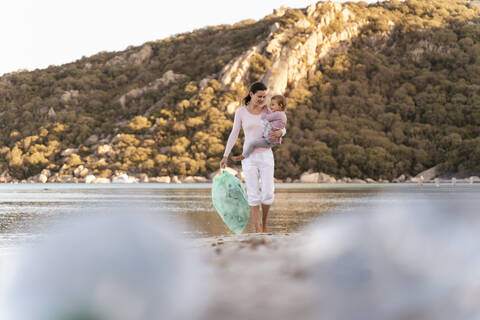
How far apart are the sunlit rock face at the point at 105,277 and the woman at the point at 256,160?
438 cm

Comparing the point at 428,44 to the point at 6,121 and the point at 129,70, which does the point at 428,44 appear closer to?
the point at 129,70

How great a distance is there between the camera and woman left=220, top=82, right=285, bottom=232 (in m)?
8.03

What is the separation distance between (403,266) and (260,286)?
1029 mm

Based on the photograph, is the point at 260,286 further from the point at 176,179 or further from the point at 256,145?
the point at 176,179

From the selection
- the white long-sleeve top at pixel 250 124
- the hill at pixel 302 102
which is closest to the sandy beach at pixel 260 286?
the white long-sleeve top at pixel 250 124

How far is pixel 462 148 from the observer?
100 metres

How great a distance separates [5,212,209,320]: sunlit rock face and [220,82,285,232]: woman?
14.4ft

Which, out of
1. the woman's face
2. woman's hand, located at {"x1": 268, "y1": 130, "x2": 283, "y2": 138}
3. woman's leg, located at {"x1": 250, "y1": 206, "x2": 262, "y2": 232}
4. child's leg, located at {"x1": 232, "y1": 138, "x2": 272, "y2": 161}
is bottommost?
woman's leg, located at {"x1": 250, "y1": 206, "x2": 262, "y2": 232}

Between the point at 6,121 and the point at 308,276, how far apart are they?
158 m

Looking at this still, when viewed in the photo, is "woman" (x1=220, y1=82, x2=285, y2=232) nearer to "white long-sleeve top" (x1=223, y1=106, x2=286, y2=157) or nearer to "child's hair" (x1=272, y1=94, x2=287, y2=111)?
"white long-sleeve top" (x1=223, y1=106, x2=286, y2=157)

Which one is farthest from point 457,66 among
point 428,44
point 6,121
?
point 6,121

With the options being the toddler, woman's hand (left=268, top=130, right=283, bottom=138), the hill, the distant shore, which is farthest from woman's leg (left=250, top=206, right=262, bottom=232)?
the hill

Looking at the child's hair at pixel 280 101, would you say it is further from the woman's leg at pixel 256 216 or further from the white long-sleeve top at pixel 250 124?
the woman's leg at pixel 256 216

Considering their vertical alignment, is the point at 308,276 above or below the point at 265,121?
below
